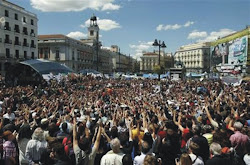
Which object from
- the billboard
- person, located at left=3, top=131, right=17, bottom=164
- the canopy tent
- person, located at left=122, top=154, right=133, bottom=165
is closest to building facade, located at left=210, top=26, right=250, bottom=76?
the billboard

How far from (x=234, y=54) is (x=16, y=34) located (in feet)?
138

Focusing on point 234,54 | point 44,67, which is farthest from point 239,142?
point 234,54

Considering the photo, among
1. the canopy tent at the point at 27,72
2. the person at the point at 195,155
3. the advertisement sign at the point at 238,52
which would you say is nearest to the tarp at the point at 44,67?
the canopy tent at the point at 27,72

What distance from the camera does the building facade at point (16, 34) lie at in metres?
40.3

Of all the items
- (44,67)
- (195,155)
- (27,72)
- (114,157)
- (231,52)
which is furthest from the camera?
(231,52)

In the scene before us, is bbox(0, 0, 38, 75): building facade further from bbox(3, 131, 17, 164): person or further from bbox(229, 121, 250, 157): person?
bbox(229, 121, 250, 157): person

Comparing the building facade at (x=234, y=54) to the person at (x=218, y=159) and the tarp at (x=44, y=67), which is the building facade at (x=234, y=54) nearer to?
the tarp at (x=44, y=67)

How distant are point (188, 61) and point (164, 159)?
374ft

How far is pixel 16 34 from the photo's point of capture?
142 feet

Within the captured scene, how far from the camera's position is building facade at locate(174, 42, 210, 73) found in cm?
10294

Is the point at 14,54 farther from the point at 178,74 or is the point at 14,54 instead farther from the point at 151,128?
the point at 151,128

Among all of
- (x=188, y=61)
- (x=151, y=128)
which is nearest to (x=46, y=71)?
(x=151, y=128)

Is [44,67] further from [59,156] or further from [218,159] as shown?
[218,159]

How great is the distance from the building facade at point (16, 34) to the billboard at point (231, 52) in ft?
131
